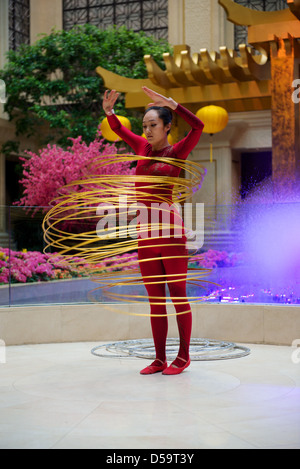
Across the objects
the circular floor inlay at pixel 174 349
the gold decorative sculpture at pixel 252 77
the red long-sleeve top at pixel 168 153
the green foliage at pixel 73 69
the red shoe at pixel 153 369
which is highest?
the green foliage at pixel 73 69

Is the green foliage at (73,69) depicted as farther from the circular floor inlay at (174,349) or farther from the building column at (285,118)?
the circular floor inlay at (174,349)

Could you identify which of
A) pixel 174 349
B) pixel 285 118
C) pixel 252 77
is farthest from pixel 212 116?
pixel 174 349

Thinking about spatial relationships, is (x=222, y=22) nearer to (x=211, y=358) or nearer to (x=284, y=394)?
(x=211, y=358)

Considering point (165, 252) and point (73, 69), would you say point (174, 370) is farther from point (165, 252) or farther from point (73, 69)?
point (73, 69)

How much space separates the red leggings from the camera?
13.9ft

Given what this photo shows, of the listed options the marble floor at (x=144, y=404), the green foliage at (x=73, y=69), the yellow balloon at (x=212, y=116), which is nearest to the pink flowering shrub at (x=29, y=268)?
the marble floor at (x=144, y=404)

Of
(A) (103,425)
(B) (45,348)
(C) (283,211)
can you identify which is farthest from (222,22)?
(A) (103,425)

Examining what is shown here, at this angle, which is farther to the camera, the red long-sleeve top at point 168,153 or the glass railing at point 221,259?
the glass railing at point 221,259

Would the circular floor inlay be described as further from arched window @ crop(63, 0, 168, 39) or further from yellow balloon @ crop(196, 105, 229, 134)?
arched window @ crop(63, 0, 168, 39)

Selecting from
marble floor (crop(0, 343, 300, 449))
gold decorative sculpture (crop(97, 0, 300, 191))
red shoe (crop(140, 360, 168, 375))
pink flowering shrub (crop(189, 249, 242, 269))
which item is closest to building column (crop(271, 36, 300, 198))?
gold decorative sculpture (crop(97, 0, 300, 191))

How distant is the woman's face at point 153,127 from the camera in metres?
4.21

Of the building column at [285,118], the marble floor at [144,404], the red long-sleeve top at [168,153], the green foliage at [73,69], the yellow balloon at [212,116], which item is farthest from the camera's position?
the green foliage at [73,69]

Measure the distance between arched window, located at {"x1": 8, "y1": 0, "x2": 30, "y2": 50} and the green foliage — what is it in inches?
Result: 40.6
